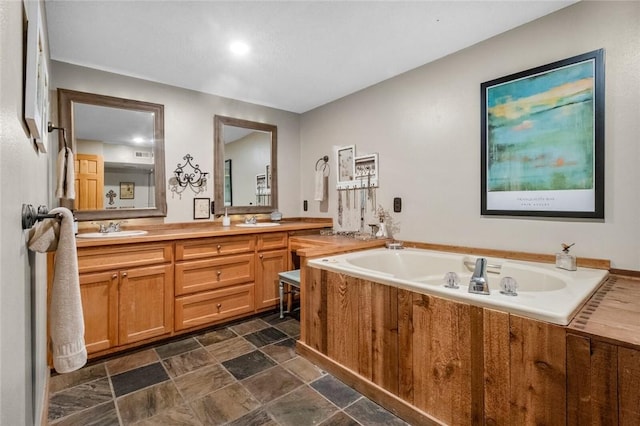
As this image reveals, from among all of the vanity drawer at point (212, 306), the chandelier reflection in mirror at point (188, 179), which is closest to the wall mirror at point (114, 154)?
the chandelier reflection in mirror at point (188, 179)

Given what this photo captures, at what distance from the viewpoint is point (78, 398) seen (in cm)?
179

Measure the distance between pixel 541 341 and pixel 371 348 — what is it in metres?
0.89

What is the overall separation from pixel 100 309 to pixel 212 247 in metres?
0.89

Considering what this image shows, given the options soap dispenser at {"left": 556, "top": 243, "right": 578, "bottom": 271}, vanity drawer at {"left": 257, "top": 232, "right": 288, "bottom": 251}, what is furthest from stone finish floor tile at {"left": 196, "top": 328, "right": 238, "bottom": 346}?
soap dispenser at {"left": 556, "top": 243, "right": 578, "bottom": 271}

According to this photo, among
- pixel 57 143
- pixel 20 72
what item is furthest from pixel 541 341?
pixel 57 143

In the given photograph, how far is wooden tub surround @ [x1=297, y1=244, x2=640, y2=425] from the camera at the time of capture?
1.06 meters

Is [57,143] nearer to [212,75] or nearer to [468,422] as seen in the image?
[212,75]

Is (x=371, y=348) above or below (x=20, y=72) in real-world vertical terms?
below

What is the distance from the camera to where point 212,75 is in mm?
2791

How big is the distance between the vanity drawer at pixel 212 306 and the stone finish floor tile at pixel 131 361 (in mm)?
265

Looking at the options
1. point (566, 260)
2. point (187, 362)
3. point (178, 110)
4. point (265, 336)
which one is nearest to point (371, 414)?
point (265, 336)

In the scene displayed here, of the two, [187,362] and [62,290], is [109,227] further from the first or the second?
[62,290]

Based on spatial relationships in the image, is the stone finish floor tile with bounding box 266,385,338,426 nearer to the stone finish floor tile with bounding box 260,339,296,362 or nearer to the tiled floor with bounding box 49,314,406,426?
the tiled floor with bounding box 49,314,406,426

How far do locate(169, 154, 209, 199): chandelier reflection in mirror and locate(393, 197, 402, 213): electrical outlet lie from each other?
196 centimetres
